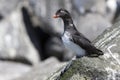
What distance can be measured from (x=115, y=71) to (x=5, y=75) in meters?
13.1

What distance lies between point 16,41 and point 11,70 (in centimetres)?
265

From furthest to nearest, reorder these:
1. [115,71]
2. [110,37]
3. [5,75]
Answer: [5,75] → [110,37] → [115,71]

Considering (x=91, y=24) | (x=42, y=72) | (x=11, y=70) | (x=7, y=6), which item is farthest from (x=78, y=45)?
(x=7, y=6)

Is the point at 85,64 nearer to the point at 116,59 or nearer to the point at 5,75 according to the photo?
the point at 116,59

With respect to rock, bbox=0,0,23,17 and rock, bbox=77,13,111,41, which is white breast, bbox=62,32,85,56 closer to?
rock, bbox=77,13,111,41

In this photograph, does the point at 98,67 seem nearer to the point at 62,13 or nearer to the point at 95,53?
the point at 95,53

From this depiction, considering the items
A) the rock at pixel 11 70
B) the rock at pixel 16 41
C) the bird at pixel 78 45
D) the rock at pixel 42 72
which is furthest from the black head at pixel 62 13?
the rock at pixel 16 41

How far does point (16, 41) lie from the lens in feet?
89.3

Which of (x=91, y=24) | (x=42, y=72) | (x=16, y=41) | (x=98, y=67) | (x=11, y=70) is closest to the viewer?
(x=98, y=67)

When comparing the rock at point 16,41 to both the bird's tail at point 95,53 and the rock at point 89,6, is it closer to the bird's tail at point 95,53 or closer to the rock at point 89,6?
the rock at point 89,6

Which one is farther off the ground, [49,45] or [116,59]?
[49,45]

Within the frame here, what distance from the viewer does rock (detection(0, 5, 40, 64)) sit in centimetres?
2678

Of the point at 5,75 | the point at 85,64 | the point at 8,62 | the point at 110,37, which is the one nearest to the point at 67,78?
the point at 85,64

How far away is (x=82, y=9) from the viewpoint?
27500 mm
